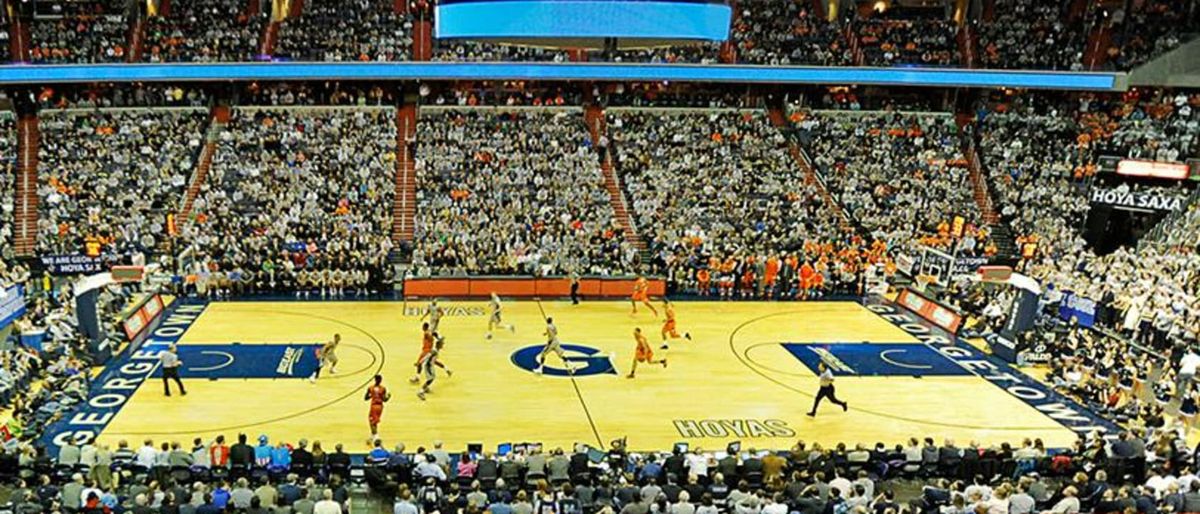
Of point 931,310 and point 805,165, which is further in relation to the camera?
point 805,165

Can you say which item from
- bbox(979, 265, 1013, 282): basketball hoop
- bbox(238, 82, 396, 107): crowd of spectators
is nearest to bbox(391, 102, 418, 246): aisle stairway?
bbox(238, 82, 396, 107): crowd of spectators

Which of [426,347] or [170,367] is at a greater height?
[426,347]

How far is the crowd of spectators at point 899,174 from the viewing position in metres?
34.8

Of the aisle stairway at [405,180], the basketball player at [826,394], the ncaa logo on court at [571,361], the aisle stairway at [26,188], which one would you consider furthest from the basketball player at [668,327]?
the aisle stairway at [26,188]

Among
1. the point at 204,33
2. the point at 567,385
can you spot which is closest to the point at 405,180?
the point at 204,33

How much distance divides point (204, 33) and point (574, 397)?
27.8 meters

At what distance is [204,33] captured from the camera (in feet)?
129

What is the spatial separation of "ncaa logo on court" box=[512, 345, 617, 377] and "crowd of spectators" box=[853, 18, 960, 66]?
24.4m

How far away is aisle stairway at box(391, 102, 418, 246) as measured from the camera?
34.2 metres

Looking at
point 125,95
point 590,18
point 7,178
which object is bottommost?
point 7,178

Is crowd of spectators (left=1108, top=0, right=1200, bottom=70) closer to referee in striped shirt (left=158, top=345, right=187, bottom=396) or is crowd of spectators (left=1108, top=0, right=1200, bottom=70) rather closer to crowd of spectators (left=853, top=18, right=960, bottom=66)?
crowd of spectators (left=853, top=18, right=960, bottom=66)

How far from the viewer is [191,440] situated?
17.1m

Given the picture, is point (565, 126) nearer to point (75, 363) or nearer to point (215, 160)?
point (215, 160)

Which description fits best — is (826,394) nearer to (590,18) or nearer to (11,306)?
(590,18)
